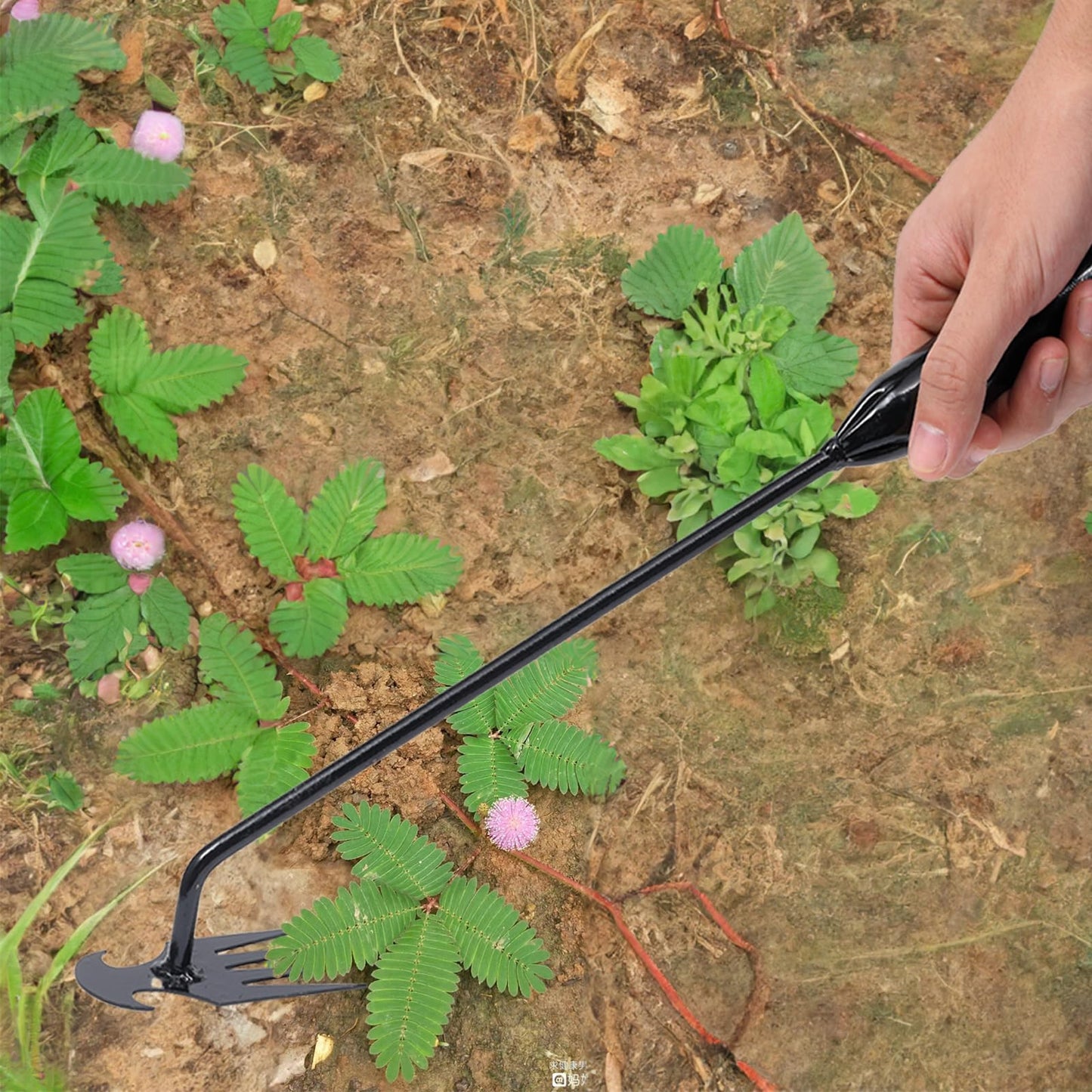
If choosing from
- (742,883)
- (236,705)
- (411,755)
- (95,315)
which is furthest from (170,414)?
(742,883)

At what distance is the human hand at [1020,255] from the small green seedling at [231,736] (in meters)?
1.37

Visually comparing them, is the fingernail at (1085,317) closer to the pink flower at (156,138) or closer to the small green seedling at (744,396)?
the small green seedling at (744,396)

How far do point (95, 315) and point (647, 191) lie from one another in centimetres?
142

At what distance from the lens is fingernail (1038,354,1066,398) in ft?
5.09

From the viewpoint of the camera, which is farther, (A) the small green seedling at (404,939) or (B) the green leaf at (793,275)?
(B) the green leaf at (793,275)

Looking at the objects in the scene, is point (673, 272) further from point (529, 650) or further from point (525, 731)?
point (529, 650)

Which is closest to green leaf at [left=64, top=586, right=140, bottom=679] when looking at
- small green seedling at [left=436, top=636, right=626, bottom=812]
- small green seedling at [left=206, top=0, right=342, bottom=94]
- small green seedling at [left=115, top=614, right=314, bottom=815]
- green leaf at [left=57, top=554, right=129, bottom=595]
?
green leaf at [left=57, top=554, right=129, bottom=595]

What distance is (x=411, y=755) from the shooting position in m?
2.24

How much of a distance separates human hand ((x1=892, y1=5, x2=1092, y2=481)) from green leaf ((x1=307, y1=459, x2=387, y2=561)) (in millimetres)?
1230

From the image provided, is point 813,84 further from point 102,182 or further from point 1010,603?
point 102,182

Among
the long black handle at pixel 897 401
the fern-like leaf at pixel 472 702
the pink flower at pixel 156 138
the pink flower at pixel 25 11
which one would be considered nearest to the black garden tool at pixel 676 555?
the long black handle at pixel 897 401

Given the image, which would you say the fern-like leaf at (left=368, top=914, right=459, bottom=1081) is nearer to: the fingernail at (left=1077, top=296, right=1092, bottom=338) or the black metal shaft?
the black metal shaft

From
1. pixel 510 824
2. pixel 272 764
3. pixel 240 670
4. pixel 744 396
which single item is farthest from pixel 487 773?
pixel 744 396

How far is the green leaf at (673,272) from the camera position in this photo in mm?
2508
